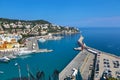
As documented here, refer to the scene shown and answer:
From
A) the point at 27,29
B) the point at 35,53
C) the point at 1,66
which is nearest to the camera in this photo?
the point at 1,66

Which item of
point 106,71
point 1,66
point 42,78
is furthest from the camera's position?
point 1,66

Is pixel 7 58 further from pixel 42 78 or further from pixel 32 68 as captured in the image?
pixel 42 78

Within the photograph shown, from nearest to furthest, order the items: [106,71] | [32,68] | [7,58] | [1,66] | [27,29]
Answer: [106,71], [32,68], [1,66], [7,58], [27,29]

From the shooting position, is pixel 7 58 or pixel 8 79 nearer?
pixel 8 79

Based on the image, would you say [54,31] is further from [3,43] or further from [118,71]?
[118,71]

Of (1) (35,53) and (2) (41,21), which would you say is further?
Answer: (2) (41,21)

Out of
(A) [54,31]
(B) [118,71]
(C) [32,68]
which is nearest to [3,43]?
(C) [32,68]

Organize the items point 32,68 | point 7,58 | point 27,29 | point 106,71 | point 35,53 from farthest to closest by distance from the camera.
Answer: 1. point 27,29
2. point 35,53
3. point 7,58
4. point 32,68
5. point 106,71

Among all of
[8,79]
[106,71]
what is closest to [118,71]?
[106,71]
